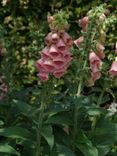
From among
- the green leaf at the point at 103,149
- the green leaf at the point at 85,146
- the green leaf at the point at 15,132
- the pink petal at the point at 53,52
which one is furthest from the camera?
the green leaf at the point at 103,149

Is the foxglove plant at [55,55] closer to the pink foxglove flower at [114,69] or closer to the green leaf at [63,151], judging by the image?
the pink foxglove flower at [114,69]

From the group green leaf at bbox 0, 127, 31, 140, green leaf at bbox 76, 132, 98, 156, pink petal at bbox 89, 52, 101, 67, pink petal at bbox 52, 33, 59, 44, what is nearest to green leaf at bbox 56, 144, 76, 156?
green leaf at bbox 76, 132, 98, 156

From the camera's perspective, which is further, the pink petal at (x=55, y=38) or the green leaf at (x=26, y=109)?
the green leaf at (x=26, y=109)

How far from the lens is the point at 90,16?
11.8ft

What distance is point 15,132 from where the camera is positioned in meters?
3.62

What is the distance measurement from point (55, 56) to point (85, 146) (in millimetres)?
703

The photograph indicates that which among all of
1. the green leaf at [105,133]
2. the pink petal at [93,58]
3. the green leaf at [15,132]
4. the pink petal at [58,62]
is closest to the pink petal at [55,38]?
the pink petal at [58,62]

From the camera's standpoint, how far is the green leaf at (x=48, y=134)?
347 cm

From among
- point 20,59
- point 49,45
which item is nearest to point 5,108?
point 49,45

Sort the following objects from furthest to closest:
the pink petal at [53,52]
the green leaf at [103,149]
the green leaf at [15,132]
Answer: the green leaf at [103,149] → the green leaf at [15,132] → the pink petal at [53,52]

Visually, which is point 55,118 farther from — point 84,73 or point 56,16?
point 56,16

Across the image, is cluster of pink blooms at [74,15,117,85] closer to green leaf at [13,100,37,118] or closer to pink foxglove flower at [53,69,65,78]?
pink foxglove flower at [53,69,65,78]

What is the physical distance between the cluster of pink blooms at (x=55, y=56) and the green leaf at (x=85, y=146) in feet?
1.75

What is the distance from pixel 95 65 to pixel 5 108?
83 cm
